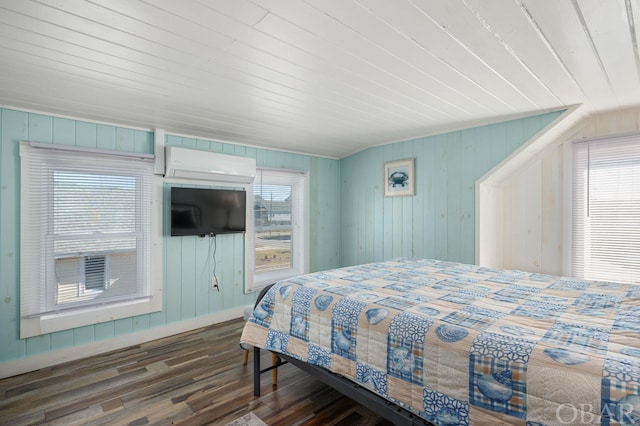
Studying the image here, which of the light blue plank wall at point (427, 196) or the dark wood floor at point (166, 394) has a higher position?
the light blue plank wall at point (427, 196)

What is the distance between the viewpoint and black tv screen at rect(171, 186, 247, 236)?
341 cm

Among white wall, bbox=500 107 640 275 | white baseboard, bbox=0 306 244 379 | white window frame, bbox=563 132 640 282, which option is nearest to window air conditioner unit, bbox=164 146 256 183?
white baseboard, bbox=0 306 244 379

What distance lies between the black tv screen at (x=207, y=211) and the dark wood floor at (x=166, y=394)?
4.08 feet

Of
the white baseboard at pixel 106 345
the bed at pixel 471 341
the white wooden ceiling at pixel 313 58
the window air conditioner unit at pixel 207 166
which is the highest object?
the white wooden ceiling at pixel 313 58

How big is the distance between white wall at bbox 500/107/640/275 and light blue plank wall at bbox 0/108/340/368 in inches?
90.9

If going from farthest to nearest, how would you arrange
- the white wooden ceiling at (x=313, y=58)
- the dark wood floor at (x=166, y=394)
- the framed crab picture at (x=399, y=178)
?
the framed crab picture at (x=399, y=178) < the dark wood floor at (x=166, y=394) < the white wooden ceiling at (x=313, y=58)

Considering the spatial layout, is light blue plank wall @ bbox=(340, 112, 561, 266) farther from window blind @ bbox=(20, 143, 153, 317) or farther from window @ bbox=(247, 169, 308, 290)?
window blind @ bbox=(20, 143, 153, 317)

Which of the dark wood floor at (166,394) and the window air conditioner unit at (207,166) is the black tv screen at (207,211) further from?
the dark wood floor at (166,394)

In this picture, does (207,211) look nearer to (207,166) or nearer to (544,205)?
(207,166)

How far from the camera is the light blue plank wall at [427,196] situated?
3309mm

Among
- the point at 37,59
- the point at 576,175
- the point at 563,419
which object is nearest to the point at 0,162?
the point at 37,59

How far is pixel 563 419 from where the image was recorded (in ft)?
3.45

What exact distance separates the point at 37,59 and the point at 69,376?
7.74 feet

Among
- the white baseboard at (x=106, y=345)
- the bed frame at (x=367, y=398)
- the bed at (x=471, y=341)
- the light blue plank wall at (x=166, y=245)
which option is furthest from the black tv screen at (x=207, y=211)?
the bed frame at (x=367, y=398)
